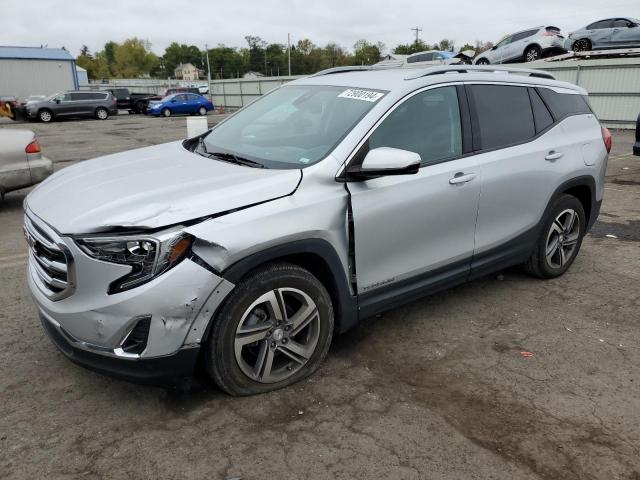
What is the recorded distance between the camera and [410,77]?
357 cm

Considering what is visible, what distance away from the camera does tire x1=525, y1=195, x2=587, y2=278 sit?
4.53 metres

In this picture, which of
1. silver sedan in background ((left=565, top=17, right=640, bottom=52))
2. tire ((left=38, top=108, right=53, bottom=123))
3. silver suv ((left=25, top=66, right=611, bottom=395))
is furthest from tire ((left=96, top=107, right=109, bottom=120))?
silver suv ((left=25, top=66, right=611, bottom=395))

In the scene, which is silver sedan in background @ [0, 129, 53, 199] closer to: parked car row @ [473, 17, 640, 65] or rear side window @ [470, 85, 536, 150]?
rear side window @ [470, 85, 536, 150]

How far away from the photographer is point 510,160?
397 centimetres

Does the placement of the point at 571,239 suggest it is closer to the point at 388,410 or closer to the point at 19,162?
the point at 388,410

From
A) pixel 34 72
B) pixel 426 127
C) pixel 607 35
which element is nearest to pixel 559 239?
pixel 426 127

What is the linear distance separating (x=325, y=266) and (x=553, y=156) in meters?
2.37

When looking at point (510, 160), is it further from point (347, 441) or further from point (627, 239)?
point (627, 239)

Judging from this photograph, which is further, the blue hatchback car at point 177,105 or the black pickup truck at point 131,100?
the black pickup truck at point 131,100

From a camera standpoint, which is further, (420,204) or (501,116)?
(501,116)

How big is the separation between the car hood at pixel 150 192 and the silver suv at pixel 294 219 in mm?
12

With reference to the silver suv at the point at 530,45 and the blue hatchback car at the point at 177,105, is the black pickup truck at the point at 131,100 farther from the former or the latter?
the silver suv at the point at 530,45

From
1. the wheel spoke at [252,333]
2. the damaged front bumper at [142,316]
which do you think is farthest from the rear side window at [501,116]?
the damaged front bumper at [142,316]

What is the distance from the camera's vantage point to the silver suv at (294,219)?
2564 mm
